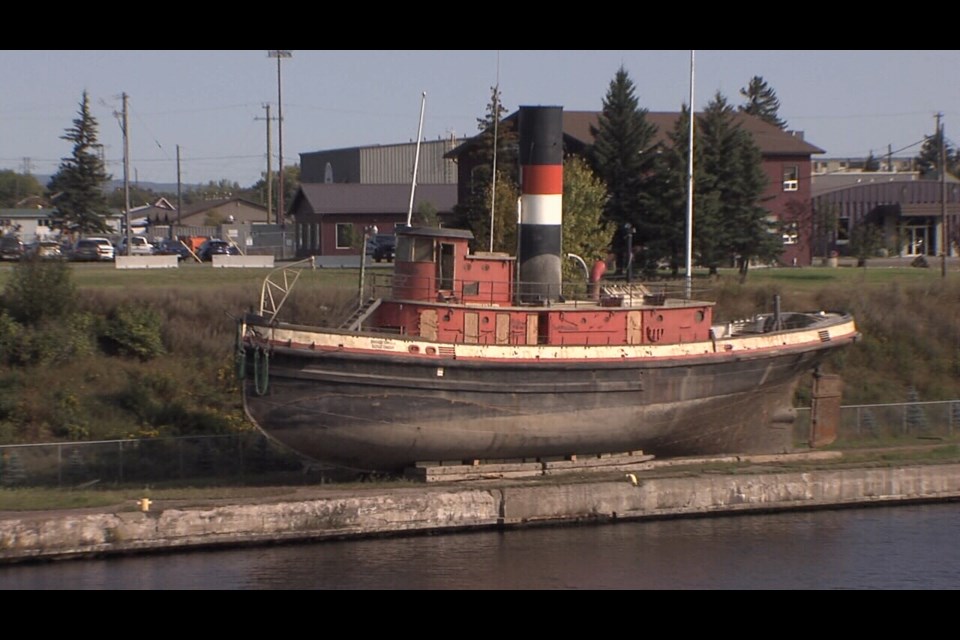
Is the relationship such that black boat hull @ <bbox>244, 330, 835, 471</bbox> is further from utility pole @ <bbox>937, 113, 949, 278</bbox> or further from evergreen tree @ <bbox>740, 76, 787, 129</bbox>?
evergreen tree @ <bbox>740, 76, 787, 129</bbox>

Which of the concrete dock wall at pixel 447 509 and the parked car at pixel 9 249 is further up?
the parked car at pixel 9 249

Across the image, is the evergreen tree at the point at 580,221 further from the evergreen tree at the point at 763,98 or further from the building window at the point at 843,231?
the evergreen tree at the point at 763,98

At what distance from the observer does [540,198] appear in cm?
2373

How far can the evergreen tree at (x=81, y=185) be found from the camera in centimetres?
Answer: 7288

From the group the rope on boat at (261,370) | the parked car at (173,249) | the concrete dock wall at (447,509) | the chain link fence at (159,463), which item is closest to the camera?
the concrete dock wall at (447,509)

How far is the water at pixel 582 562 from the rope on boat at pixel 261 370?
285cm

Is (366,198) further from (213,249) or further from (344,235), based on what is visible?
(213,249)

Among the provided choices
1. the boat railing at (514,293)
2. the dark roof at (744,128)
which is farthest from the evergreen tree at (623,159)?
the boat railing at (514,293)

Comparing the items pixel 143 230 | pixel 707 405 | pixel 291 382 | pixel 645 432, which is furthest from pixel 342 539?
pixel 143 230

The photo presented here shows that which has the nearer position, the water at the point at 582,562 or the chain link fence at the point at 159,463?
the water at the point at 582,562

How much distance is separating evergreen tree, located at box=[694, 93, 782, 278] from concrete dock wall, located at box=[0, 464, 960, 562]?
21.1m

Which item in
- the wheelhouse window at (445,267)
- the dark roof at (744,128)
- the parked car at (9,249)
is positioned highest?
the dark roof at (744,128)

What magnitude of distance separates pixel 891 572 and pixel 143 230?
87.6 meters

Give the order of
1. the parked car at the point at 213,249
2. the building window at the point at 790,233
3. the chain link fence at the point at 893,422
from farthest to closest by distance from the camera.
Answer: the parked car at the point at 213,249, the building window at the point at 790,233, the chain link fence at the point at 893,422
